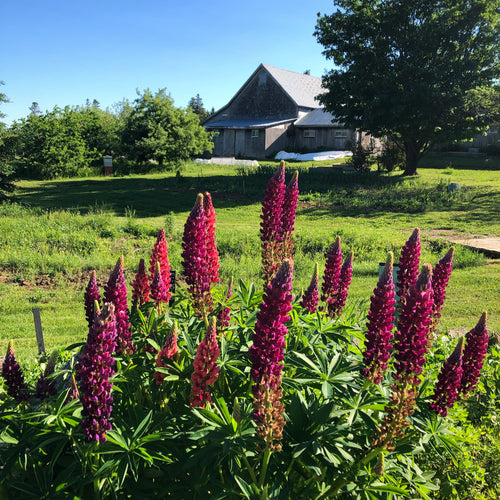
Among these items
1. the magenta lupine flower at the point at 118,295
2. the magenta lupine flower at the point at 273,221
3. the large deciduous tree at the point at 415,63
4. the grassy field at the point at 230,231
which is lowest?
the grassy field at the point at 230,231

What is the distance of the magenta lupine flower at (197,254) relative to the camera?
2891 mm

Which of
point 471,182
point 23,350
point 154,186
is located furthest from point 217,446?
point 471,182

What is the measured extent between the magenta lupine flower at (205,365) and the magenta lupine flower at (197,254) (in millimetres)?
774

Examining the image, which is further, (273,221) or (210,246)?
(273,221)

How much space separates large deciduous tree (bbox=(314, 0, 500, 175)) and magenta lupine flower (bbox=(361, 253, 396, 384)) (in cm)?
2282

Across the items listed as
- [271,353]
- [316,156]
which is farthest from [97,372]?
[316,156]

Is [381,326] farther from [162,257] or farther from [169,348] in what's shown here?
[162,257]

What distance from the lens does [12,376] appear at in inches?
103

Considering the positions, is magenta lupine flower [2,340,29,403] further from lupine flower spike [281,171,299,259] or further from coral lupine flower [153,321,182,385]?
lupine flower spike [281,171,299,259]

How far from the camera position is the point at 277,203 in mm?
3439

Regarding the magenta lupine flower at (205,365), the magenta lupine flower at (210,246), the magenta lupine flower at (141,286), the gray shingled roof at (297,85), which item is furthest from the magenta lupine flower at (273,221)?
the gray shingled roof at (297,85)

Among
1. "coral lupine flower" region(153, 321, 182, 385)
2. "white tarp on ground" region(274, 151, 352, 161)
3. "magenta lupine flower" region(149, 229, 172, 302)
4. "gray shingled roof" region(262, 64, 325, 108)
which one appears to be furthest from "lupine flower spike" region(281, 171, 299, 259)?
"gray shingled roof" region(262, 64, 325, 108)

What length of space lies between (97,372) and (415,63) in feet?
86.1

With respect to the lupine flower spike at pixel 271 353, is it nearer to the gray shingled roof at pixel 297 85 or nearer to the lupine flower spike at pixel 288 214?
the lupine flower spike at pixel 288 214
